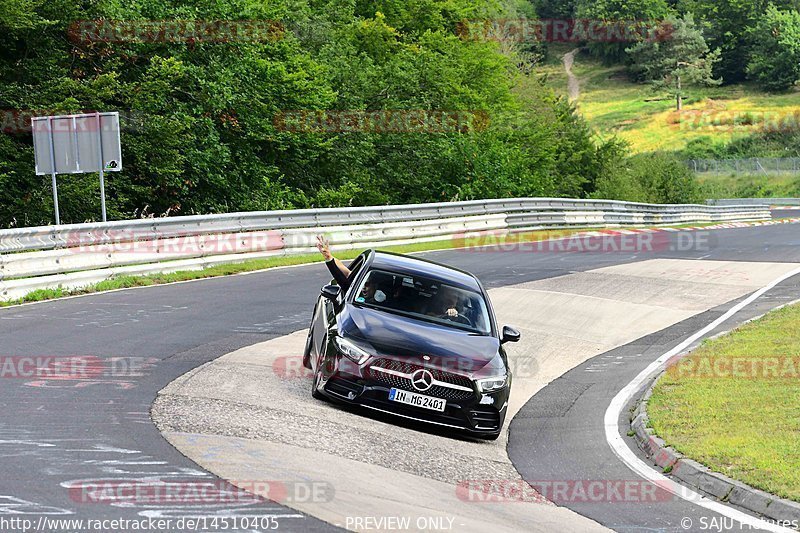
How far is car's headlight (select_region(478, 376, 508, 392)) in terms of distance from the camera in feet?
33.7

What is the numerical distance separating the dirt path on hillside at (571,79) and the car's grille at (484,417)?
137 m

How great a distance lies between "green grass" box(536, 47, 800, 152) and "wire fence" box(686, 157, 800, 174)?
30.6ft

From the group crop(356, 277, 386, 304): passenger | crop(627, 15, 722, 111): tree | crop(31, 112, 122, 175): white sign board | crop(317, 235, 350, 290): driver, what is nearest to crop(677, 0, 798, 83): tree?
crop(627, 15, 722, 111): tree

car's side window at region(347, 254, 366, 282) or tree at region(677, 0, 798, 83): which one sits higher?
tree at region(677, 0, 798, 83)

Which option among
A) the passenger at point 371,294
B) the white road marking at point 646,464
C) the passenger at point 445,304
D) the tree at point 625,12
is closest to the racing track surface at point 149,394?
the white road marking at point 646,464

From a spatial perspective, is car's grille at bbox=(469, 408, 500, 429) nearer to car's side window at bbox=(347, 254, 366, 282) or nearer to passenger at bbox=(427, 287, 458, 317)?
passenger at bbox=(427, 287, 458, 317)

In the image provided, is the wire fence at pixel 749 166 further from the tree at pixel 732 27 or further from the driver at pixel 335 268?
the driver at pixel 335 268

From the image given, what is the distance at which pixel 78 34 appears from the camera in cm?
3066

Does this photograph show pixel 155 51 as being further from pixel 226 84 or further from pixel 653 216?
pixel 653 216

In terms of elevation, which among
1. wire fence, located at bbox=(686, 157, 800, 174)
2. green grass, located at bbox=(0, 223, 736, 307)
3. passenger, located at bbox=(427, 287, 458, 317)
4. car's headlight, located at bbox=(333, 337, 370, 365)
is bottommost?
wire fence, located at bbox=(686, 157, 800, 174)

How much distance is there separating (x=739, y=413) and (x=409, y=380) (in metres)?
3.54

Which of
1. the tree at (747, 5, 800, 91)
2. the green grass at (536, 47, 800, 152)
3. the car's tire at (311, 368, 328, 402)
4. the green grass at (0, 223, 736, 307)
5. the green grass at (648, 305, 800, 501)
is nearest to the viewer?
the green grass at (648, 305, 800, 501)

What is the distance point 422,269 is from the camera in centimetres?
1188

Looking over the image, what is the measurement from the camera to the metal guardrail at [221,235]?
17.4 m
